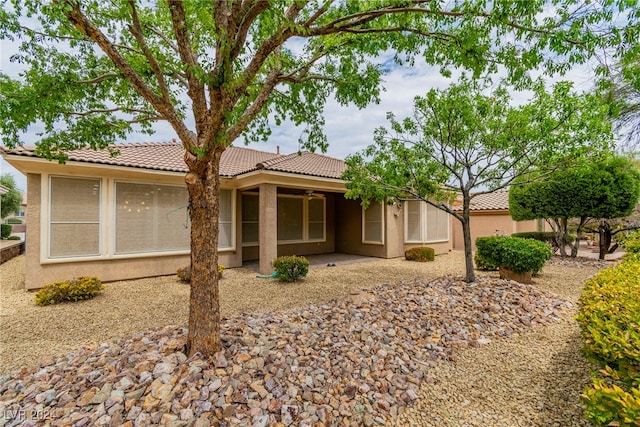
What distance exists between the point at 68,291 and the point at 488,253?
35.9 feet

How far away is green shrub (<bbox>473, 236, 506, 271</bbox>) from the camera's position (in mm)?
8203

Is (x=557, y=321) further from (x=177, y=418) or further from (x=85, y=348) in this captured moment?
(x=85, y=348)

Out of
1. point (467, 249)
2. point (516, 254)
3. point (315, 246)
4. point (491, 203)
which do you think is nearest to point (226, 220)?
point (315, 246)

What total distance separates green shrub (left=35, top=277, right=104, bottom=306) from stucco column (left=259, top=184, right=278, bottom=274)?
4.16 metres

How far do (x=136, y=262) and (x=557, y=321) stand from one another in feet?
33.3

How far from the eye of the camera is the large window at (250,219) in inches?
454

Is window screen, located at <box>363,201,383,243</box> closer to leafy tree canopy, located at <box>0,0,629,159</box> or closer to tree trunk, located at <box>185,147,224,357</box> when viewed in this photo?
leafy tree canopy, located at <box>0,0,629,159</box>

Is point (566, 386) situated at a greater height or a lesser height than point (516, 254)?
lesser

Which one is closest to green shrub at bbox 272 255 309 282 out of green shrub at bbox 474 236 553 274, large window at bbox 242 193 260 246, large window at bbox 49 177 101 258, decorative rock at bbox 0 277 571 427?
decorative rock at bbox 0 277 571 427

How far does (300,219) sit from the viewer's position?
13.2m

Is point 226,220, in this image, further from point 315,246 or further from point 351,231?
point 351,231

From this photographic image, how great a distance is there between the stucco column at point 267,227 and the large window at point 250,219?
9.28 ft

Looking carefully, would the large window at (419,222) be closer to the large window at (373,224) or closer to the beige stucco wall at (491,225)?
the large window at (373,224)

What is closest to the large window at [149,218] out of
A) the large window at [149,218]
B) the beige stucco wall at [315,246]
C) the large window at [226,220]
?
the large window at [149,218]
